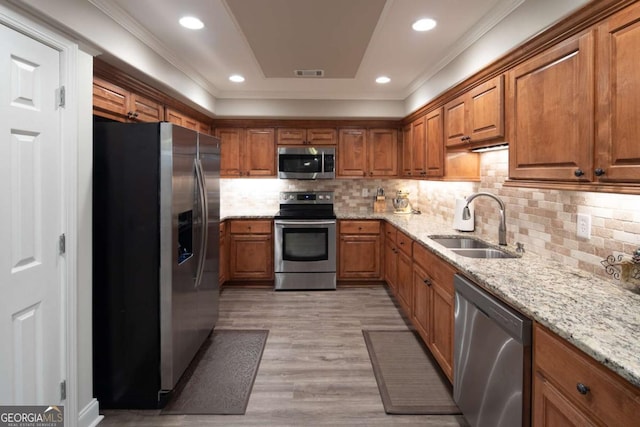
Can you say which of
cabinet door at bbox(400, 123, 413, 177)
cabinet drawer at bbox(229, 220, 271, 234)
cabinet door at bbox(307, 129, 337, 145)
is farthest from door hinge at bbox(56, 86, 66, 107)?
cabinet door at bbox(400, 123, 413, 177)

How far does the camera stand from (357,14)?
2334 millimetres

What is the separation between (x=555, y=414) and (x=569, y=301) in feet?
1.48

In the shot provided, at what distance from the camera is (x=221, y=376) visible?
2.62 m

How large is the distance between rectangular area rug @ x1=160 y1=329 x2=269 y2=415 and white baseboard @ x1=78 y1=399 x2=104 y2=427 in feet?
1.22

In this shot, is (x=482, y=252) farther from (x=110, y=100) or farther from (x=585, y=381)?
(x=110, y=100)

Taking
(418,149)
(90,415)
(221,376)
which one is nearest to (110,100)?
(90,415)

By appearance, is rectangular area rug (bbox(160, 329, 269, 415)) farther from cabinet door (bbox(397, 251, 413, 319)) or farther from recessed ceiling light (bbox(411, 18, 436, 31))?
recessed ceiling light (bbox(411, 18, 436, 31))

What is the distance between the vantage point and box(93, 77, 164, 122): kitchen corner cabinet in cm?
Answer: 239

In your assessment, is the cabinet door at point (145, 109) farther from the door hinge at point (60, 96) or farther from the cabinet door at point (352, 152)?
the cabinet door at point (352, 152)

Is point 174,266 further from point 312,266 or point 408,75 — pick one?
point 408,75

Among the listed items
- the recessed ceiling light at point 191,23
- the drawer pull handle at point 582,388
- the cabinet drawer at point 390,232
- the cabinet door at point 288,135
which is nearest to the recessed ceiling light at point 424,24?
the recessed ceiling light at point 191,23

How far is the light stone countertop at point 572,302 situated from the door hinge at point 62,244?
7.18ft

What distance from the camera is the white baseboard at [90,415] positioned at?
79.4 inches

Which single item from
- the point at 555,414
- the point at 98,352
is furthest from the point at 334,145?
the point at 555,414
